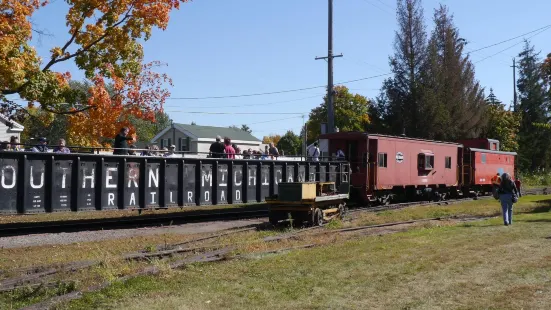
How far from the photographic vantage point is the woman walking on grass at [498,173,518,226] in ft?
49.8

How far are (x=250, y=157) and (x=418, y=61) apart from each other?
103 feet

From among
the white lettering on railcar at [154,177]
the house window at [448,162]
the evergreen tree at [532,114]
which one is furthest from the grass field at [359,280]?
the evergreen tree at [532,114]

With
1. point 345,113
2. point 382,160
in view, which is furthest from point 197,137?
point 382,160

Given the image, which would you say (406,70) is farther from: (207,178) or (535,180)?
(207,178)

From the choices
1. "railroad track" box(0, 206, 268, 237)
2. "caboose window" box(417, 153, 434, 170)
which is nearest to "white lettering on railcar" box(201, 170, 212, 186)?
"railroad track" box(0, 206, 268, 237)

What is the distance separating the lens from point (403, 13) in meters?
46.6

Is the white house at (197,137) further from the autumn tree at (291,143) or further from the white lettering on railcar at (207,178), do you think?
the white lettering on railcar at (207,178)

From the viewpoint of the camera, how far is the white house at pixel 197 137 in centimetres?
6544

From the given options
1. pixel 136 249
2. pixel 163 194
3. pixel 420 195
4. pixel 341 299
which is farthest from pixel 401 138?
pixel 341 299

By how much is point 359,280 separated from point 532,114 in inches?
2511

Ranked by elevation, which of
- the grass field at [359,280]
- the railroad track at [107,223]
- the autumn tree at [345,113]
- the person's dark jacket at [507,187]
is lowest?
the grass field at [359,280]

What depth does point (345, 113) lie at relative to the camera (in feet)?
253

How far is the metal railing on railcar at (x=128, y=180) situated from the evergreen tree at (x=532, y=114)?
4531cm

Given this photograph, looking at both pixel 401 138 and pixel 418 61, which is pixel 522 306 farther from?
pixel 418 61
